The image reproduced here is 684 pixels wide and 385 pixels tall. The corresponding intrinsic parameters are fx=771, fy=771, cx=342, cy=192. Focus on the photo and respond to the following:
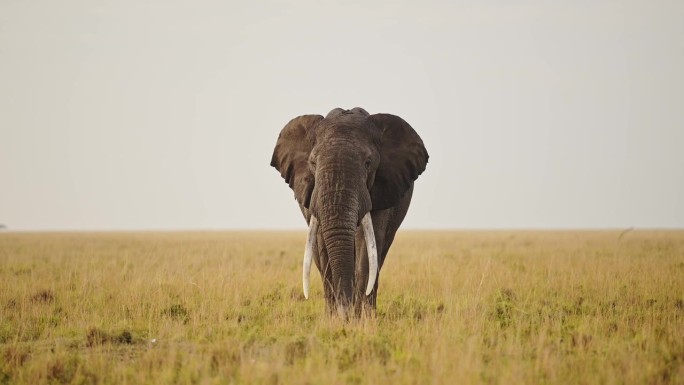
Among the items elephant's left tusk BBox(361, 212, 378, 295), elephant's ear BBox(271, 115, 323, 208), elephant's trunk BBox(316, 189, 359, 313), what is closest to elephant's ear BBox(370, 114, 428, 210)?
elephant's left tusk BBox(361, 212, 378, 295)

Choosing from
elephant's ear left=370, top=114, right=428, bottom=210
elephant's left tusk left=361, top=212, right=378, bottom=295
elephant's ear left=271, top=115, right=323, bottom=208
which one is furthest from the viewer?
elephant's ear left=370, top=114, right=428, bottom=210

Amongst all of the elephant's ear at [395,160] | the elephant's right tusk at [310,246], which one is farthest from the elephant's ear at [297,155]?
the elephant's ear at [395,160]

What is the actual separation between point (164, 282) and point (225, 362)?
8.61m

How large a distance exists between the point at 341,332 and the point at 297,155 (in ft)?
9.35

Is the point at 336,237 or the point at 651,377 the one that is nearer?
the point at 651,377

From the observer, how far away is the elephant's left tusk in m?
10.2

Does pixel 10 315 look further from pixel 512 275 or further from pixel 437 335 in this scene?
pixel 512 275

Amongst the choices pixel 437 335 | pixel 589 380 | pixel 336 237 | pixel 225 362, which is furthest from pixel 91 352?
pixel 589 380

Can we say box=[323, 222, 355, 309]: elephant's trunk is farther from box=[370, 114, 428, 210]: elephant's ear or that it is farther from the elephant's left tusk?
box=[370, 114, 428, 210]: elephant's ear

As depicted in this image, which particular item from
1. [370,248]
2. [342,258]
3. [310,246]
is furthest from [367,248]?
[310,246]

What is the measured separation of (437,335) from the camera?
9.05m

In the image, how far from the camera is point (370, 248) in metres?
10.4

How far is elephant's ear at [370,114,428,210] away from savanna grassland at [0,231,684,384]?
1.78m

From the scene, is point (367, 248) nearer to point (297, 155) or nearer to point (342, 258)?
point (342, 258)
